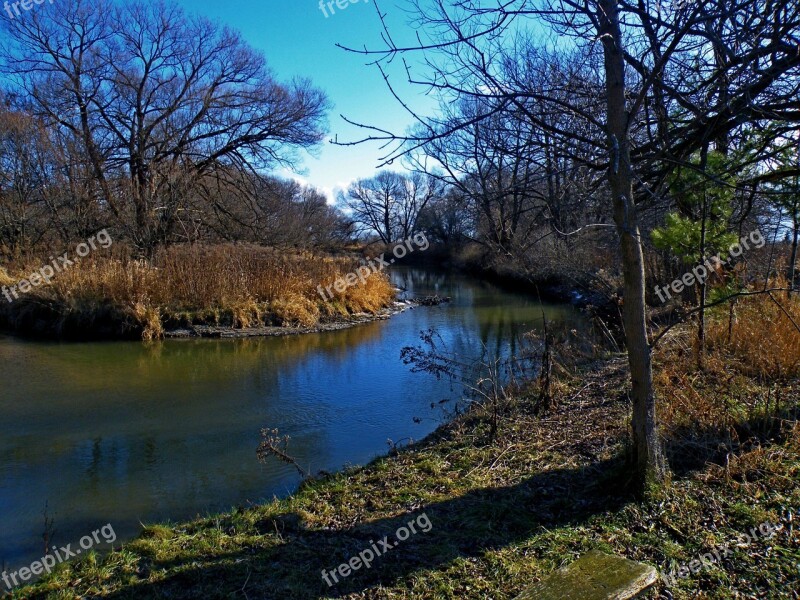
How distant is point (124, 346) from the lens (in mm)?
13031

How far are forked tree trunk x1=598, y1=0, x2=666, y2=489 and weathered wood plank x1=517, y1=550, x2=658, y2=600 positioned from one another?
2.70ft

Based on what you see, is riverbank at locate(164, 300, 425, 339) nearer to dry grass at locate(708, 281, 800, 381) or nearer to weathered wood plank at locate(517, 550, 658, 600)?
dry grass at locate(708, 281, 800, 381)

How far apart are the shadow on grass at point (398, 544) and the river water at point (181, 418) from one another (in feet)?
5.31

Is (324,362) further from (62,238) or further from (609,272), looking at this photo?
(62,238)

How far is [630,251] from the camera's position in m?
3.33

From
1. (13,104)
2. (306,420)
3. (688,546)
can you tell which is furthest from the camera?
(13,104)

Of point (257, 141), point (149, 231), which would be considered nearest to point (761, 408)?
point (149, 231)

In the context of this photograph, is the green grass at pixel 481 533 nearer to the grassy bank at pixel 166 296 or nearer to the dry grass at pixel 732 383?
the dry grass at pixel 732 383

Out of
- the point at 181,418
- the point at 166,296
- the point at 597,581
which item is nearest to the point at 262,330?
the point at 166,296

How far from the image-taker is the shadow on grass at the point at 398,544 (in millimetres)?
3121

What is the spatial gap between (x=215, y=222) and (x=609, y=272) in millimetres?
→ 15462

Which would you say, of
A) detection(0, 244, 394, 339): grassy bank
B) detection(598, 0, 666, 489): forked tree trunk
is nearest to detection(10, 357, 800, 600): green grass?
detection(598, 0, 666, 489): forked tree trunk

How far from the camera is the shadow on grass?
3121mm

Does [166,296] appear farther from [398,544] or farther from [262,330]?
[398,544]
